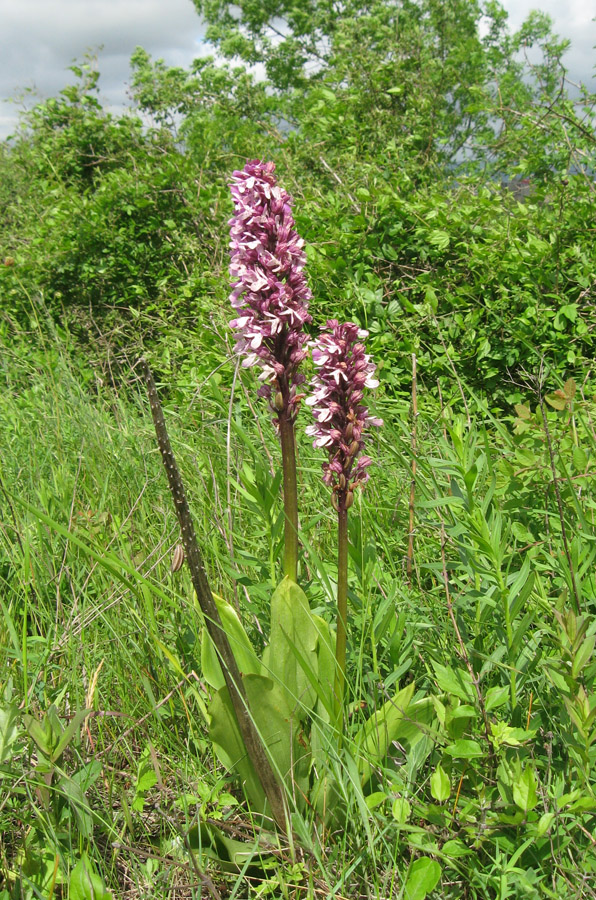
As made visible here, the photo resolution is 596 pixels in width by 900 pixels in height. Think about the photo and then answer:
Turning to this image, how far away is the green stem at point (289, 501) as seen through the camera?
53.1 inches

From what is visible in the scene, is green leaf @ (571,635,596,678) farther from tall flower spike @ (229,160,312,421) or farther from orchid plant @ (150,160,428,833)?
tall flower spike @ (229,160,312,421)

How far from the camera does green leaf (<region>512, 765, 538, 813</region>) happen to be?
110 cm

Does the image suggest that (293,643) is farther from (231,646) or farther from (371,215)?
(371,215)

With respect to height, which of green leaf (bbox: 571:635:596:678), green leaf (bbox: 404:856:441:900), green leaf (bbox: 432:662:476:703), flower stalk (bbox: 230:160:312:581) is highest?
flower stalk (bbox: 230:160:312:581)

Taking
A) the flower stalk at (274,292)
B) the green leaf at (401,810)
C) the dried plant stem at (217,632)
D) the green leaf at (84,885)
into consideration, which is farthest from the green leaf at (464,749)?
the green leaf at (84,885)

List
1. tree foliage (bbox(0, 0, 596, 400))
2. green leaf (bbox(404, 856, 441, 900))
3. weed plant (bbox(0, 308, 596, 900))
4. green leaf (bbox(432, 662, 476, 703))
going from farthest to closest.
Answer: tree foliage (bbox(0, 0, 596, 400)) < green leaf (bbox(432, 662, 476, 703)) < weed plant (bbox(0, 308, 596, 900)) < green leaf (bbox(404, 856, 441, 900))

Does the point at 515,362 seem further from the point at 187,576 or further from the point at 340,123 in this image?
the point at 340,123

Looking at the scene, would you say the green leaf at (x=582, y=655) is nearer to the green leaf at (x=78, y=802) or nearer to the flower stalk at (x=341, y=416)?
the flower stalk at (x=341, y=416)

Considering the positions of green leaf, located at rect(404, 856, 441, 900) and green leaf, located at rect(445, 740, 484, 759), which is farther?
green leaf, located at rect(445, 740, 484, 759)

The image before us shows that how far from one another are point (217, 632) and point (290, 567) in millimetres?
222

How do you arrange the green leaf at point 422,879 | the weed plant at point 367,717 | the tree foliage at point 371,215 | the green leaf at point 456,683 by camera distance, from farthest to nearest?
1. the tree foliage at point 371,215
2. the green leaf at point 456,683
3. the weed plant at point 367,717
4. the green leaf at point 422,879

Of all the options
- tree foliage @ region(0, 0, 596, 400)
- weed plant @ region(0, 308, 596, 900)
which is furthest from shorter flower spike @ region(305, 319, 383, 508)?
tree foliage @ region(0, 0, 596, 400)

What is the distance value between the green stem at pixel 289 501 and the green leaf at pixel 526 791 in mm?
547

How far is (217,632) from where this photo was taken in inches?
47.3
